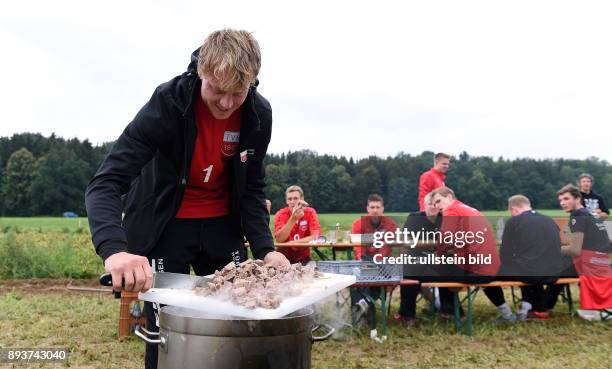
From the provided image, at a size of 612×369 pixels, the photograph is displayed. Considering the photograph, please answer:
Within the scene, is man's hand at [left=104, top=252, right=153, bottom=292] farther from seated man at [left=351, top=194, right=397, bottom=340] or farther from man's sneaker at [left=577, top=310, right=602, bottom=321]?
man's sneaker at [left=577, top=310, right=602, bottom=321]

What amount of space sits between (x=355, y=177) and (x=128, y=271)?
33.4m

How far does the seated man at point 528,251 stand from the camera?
726 cm

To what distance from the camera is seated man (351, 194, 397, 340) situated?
7047 millimetres

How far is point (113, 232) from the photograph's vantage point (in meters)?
2.00

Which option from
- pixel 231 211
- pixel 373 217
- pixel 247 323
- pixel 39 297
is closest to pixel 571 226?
pixel 373 217

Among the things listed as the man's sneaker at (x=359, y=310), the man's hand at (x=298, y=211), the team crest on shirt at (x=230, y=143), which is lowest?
the man's sneaker at (x=359, y=310)

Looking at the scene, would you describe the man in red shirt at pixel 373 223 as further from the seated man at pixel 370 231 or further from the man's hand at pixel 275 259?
the man's hand at pixel 275 259

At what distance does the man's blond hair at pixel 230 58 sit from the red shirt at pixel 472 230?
16.8 ft

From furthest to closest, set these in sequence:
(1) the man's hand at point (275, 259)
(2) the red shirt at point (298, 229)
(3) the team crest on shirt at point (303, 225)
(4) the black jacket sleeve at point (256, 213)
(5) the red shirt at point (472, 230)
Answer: (3) the team crest on shirt at point (303, 225)
(2) the red shirt at point (298, 229)
(5) the red shirt at point (472, 230)
(4) the black jacket sleeve at point (256, 213)
(1) the man's hand at point (275, 259)

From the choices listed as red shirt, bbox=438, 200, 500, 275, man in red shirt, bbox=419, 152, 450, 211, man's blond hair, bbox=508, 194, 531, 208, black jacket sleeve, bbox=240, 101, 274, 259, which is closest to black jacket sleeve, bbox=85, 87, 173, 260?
black jacket sleeve, bbox=240, 101, 274, 259

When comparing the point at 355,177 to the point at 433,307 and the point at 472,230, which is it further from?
the point at 472,230

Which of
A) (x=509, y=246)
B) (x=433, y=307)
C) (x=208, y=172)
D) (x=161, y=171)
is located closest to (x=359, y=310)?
(x=433, y=307)

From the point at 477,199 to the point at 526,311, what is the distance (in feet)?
111

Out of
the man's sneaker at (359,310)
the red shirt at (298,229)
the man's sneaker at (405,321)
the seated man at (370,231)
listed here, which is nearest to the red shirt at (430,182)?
the seated man at (370,231)
